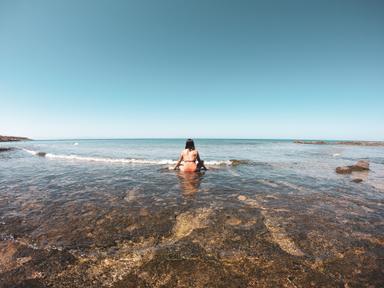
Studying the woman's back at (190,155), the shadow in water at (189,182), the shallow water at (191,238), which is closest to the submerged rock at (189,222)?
the shallow water at (191,238)

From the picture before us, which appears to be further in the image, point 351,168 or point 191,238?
point 351,168

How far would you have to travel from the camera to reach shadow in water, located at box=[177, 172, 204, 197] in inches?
399

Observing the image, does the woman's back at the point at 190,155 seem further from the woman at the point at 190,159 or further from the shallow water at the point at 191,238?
the shallow water at the point at 191,238

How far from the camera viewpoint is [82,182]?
1223 centimetres

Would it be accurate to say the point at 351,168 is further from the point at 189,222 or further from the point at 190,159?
the point at 189,222

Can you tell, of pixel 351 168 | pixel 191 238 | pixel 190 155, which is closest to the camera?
pixel 191 238

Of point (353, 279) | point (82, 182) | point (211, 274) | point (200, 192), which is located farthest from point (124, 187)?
point (353, 279)

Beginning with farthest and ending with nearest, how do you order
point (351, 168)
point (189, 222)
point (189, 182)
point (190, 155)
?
1. point (351, 168)
2. point (190, 155)
3. point (189, 182)
4. point (189, 222)

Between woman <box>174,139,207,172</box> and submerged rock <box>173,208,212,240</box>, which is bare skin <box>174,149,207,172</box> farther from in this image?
submerged rock <box>173,208,212,240</box>

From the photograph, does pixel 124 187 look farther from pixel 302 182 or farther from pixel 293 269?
pixel 302 182

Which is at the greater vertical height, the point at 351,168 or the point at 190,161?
the point at 190,161

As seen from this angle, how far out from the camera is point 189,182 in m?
12.1

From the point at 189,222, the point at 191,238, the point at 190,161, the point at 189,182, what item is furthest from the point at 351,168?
the point at 191,238

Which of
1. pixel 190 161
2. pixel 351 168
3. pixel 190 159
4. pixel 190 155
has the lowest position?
pixel 351 168
